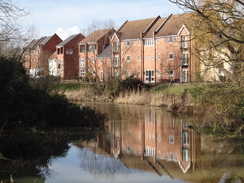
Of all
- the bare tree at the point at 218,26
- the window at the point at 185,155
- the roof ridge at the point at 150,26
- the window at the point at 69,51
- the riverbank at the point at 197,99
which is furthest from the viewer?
the window at the point at 69,51

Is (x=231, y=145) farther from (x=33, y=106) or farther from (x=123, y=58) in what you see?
(x=123, y=58)

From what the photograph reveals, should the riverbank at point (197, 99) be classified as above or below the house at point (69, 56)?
below

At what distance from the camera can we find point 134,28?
6975cm

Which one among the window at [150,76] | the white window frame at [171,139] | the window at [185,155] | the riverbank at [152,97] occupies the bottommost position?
the window at [185,155]

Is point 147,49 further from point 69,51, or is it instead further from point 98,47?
point 69,51

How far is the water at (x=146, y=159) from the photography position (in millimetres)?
13055

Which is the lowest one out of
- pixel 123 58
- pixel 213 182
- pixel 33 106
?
pixel 213 182

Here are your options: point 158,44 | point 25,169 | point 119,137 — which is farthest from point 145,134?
point 158,44

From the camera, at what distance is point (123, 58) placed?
6519 centimetres

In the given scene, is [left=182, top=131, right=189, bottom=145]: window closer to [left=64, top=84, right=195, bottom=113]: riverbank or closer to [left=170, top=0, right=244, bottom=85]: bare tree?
[left=170, top=0, right=244, bottom=85]: bare tree

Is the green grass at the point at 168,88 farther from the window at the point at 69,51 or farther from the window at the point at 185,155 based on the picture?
the window at the point at 69,51

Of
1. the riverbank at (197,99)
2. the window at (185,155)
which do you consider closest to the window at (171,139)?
the riverbank at (197,99)

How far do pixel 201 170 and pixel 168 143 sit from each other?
18.4 feet

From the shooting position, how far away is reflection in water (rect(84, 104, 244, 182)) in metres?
13.9
